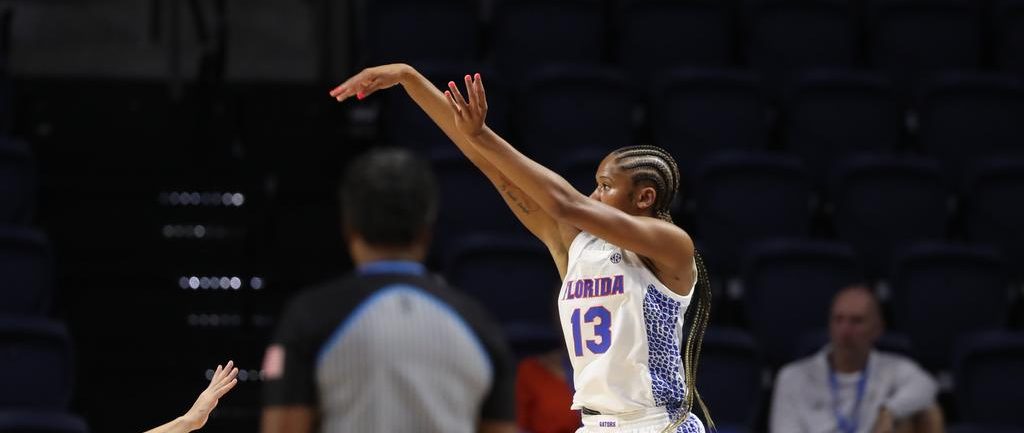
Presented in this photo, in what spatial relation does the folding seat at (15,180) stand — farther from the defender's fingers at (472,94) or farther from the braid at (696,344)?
the defender's fingers at (472,94)

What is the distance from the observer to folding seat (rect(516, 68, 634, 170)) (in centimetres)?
943

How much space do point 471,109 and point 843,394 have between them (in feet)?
13.6

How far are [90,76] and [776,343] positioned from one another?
4874 mm

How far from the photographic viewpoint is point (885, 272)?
30.5 feet

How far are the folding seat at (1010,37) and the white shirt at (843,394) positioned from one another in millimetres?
3753

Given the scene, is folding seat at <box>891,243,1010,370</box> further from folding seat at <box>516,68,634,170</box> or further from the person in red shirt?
the person in red shirt

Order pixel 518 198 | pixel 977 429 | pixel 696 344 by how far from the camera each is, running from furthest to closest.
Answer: pixel 977 429, pixel 696 344, pixel 518 198

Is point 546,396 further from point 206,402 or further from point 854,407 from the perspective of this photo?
point 206,402

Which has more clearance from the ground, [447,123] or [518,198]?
[447,123]

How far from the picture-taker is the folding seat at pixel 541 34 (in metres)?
10.2

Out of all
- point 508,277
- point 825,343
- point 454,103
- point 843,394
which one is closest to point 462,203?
point 508,277

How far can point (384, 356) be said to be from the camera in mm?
3047

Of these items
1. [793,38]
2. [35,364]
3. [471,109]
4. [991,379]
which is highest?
[793,38]

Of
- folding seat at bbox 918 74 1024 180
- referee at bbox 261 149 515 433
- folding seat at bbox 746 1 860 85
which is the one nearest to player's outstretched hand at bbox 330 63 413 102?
referee at bbox 261 149 515 433
